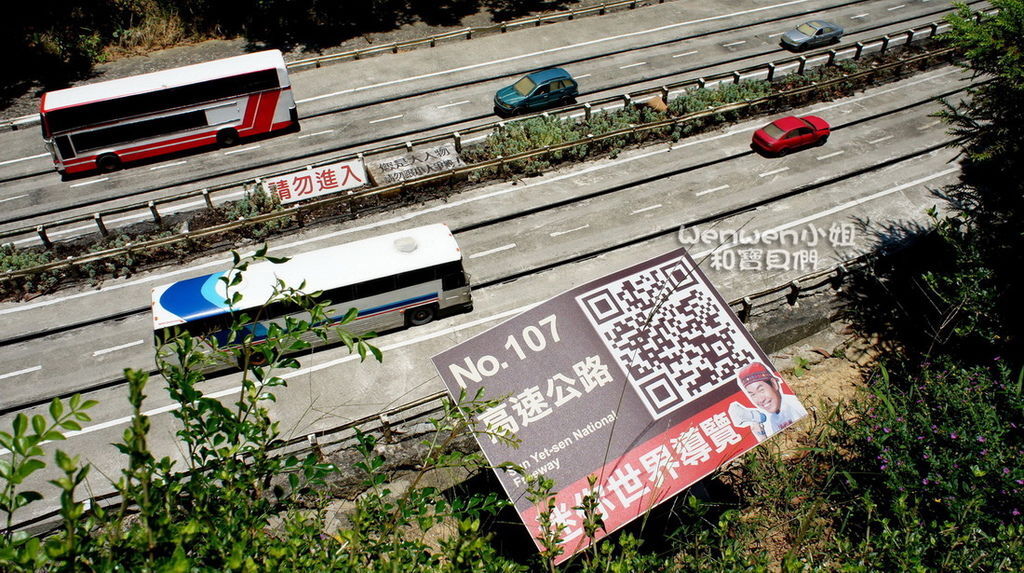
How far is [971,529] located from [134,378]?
41.7 ft

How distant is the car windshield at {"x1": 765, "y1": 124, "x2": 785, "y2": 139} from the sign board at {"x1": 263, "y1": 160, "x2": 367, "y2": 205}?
16824 millimetres

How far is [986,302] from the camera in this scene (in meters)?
16.1

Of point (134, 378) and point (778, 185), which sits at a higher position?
point (778, 185)

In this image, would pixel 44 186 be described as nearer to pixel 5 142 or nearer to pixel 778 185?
pixel 5 142

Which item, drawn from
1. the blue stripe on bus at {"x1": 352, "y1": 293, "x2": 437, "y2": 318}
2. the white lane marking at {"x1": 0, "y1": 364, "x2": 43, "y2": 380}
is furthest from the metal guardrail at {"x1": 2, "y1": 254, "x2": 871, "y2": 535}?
the white lane marking at {"x1": 0, "y1": 364, "x2": 43, "y2": 380}

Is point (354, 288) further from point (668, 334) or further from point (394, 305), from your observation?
point (668, 334)

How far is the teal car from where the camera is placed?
94.1 ft

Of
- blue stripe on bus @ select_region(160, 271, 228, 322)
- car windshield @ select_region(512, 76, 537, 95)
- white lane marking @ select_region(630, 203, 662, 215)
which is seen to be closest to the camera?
blue stripe on bus @ select_region(160, 271, 228, 322)

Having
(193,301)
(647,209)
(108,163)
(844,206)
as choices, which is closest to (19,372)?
(193,301)

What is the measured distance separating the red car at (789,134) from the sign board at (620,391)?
1648cm

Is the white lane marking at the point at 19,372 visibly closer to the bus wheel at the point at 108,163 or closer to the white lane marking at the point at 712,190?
the bus wheel at the point at 108,163

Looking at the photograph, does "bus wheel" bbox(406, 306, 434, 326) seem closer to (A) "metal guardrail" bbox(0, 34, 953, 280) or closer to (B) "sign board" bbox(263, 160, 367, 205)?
(A) "metal guardrail" bbox(0, 34, 953, 280)

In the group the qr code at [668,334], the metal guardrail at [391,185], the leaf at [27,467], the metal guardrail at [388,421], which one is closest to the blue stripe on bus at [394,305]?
the metal guardrail at [388,421]

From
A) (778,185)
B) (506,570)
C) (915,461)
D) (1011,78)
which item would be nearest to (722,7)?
(778,185)
